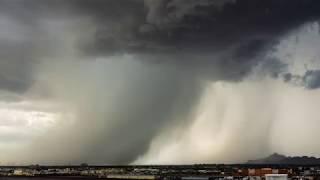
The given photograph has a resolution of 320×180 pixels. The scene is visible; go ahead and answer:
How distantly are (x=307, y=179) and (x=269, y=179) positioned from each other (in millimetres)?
74966

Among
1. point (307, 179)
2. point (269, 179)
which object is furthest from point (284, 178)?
point (307, 179)

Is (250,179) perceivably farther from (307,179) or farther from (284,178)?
(284,178)

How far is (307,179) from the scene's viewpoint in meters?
190

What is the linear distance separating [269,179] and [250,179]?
75958 mm

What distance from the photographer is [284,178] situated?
A: 123688 mm

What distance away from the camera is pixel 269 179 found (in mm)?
123312

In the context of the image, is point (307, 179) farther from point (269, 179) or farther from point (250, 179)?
point (269, 179)

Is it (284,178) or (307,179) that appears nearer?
(284,178)

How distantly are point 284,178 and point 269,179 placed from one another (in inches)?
160

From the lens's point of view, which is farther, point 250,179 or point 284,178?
point 250,179

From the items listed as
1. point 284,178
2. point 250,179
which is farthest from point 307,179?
point 284,178

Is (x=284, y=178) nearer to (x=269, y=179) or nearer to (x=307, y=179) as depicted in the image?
(x=269, y=179)

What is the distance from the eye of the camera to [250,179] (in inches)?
7771

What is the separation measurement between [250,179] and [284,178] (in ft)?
247
